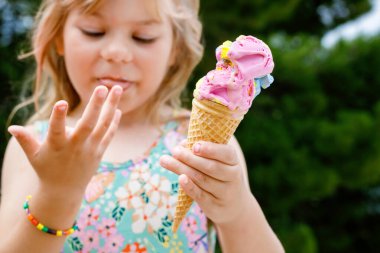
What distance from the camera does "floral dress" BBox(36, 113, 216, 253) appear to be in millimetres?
1879

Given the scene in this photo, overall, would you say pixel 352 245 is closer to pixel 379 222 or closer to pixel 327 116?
pixel 379 222

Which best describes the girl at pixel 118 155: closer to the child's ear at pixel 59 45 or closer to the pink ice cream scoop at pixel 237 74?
the child's ear at pixel 59 45

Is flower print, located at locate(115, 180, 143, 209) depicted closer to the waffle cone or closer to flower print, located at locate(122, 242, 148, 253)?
flower print, located at locate(122, 242, 148, 253)

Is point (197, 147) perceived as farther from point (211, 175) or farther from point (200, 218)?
point (200, 218)

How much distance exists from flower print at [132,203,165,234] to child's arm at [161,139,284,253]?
0.23m

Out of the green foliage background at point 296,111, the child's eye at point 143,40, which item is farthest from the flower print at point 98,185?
the green foliage background at point 296,111

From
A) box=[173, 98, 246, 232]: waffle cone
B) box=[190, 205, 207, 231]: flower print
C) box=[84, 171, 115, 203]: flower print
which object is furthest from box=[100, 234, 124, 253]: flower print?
box=[173, 98, 246, 232]: waffle cone

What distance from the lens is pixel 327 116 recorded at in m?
6.47

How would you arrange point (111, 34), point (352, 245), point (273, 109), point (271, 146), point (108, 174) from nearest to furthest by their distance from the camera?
1. point (111, 34)
2. point (108, 174)
3. point (271, 146)
4. point (273, 109)
5. point (352, 245)

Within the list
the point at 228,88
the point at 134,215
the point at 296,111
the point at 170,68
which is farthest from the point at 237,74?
the point at 296,111

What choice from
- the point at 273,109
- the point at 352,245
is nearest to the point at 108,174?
the point at 273,109

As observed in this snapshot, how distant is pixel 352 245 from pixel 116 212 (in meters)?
6.25

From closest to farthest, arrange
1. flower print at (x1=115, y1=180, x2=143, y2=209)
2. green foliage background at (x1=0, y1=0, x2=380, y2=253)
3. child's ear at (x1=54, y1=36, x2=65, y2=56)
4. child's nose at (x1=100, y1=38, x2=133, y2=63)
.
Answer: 1. child's nose at (x1=100, y1=38, x2=133, y2=63)
2. flower print at (x1=115, y1=180, x2=143, y2=209)
3. child's ear at (x1=54, y1=36, x2=65, y2=56)
4. green foliage background at (x1=0, y1=0, x2=380, y2=253)

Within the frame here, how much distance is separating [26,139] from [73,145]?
0.35 feet
